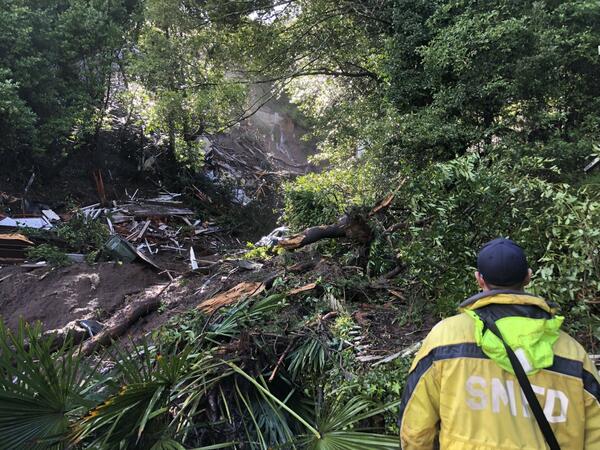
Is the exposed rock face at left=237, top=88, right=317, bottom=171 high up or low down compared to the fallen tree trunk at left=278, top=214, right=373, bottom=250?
up

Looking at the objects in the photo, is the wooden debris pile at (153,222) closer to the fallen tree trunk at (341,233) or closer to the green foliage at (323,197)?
the green foliage at (323,197)

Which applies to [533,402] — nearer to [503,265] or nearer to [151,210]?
[503,265]

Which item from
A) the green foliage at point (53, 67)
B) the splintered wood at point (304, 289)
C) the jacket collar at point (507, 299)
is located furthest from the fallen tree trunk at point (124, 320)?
the green foliage at point (53, 67)

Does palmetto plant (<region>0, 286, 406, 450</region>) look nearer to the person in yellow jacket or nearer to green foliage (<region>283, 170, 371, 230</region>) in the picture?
the person in yellow jacket

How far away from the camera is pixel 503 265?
1.93 m

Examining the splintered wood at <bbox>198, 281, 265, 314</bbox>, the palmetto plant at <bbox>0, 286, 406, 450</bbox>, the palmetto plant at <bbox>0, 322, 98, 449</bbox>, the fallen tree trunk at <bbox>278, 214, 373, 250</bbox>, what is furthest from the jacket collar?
the fallen tree trunk at <bbox>278, 214, 373, 250</bbox>

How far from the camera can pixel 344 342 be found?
13.4ft

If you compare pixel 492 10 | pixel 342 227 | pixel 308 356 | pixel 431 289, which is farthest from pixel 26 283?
pixel 492 10

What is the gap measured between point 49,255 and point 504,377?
32.3 feet

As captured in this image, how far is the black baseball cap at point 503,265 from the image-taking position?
6.31 ft

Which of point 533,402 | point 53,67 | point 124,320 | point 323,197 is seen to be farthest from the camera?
point 53,67

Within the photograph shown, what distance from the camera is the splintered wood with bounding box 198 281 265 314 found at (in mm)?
5012

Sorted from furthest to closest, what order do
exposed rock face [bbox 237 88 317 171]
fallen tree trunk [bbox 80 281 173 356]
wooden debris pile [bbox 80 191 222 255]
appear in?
1. exposed rock face [bbox 237 88 317 171]
2. wooden debris pile [bbox 80 191 222 255]
3. fallen tree trunk [bbox 80 281 173 356]

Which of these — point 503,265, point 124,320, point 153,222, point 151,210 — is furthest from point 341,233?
point 151,210
